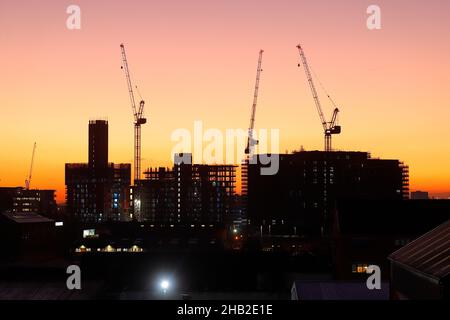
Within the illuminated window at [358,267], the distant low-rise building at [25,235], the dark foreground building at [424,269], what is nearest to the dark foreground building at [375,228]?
the illuminated window at [358,267]

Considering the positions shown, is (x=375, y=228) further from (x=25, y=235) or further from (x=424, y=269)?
(x=25, y=235)

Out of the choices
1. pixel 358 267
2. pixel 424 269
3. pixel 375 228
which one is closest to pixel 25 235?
pixel 358 267

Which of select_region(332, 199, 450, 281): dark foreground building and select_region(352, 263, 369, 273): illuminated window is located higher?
select_region(332, 199, 450, 281): dark foreground building

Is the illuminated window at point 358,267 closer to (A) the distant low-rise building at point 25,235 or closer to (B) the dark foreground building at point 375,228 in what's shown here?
(B) the dark foreground building at point 375,228

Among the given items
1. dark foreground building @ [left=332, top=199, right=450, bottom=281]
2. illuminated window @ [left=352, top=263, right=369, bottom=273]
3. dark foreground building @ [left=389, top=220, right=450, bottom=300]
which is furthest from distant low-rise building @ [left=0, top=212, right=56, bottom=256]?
dark foreground building @ [left=389, top=220, right=450, bottom=300]

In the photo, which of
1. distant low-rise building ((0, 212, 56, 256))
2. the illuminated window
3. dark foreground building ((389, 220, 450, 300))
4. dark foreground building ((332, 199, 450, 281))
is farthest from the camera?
distant low-rise building ((0, 212, 56, 256))

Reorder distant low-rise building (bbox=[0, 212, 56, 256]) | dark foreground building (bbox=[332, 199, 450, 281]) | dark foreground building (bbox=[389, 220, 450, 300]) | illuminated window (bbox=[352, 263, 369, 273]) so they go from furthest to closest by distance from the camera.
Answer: distant low-rise building (bbox=[0, 212, 56, 256]) < illuminated window (bbox=[352, 263, 369, 273]) < dark foreground building (bbox=[332, 199, 450, 281]) < dark foreground building (bbox=[389, 220, 450, 300])

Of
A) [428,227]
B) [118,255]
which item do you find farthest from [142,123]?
[428,227]

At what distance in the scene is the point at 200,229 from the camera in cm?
13712

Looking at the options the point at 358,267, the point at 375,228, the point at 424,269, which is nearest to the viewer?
the point at 424,269

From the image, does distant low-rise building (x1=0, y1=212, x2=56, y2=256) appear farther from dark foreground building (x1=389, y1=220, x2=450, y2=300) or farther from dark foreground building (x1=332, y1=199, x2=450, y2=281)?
dark foreground building (x1=389, y1=220, x2=450, y2=300)

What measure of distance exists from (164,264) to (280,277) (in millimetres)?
12088

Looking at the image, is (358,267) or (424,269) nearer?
(424,269)
